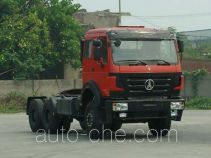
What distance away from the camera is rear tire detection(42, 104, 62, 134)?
1972 cm

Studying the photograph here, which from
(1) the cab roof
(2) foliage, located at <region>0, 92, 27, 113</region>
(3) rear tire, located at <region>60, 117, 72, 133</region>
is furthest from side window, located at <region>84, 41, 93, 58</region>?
(2) foliage, located at <region>0, 92, 27, 113</region>

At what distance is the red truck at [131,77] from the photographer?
16.7 meters

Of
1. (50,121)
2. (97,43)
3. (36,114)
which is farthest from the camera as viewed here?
(36,114)

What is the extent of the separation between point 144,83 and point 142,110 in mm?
728

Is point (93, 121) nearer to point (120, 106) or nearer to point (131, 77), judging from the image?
point (120, 106)

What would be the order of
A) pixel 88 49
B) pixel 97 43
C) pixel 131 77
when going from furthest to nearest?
pixel 88 49 < pixel 97 43 < pixel 131 77

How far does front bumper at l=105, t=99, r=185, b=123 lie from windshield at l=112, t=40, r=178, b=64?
1098 millimetres

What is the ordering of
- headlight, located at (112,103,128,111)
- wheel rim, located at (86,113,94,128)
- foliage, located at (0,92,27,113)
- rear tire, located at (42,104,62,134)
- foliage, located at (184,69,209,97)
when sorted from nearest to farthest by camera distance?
headlight, located at (112,103,128,111) < wheel rim, located at (86,113,94,128) < rear tire, located at (42,104,62,134) < foliage, located at (0,92,27,113) < foliage, located at (184,69,209,97)

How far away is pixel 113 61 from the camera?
16688 mm

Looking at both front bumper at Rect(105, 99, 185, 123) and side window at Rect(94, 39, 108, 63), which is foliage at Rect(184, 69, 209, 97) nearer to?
front bumper at Rect(105, 99, 185, 123)

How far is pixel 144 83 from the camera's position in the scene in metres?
16.8

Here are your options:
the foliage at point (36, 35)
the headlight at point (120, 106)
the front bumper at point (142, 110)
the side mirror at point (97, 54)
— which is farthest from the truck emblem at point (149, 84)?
the foliage at point (36, 35)

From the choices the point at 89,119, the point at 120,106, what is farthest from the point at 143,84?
the point at 89,119

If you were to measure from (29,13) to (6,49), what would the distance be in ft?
11.4
